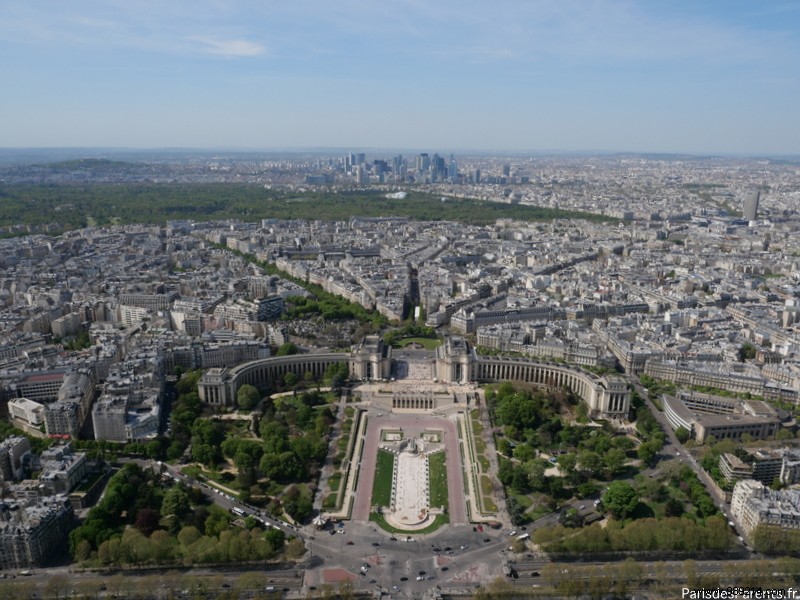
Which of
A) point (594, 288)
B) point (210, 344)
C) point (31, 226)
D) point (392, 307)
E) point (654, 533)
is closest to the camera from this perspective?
point (654, 533)

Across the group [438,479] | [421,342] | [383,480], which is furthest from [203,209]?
[438,479]

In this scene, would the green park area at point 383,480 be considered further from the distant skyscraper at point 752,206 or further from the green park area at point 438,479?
the distant skyscraper at point 752,206

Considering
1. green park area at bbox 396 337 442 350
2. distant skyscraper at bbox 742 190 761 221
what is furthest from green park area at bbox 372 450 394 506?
distant skyscraper at bbox 742 190 761 221

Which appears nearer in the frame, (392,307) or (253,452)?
(253,452)

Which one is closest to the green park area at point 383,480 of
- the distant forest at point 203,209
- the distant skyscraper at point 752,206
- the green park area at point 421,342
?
the green park area at point 421,342

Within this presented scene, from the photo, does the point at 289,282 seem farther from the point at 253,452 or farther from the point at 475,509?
the point at 475,509

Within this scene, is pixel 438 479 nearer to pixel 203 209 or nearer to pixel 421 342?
pixel 421 342

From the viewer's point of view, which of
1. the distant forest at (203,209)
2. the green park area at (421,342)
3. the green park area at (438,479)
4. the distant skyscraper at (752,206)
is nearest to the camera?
the green park area at (438,479)

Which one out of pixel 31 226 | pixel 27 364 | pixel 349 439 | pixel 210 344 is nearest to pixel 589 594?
pixel 349 439
